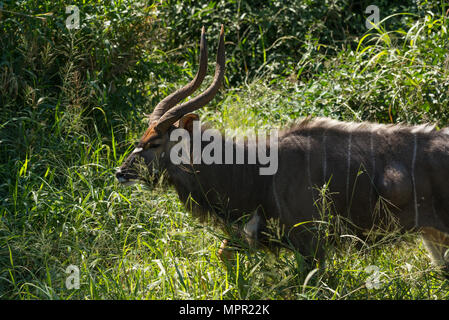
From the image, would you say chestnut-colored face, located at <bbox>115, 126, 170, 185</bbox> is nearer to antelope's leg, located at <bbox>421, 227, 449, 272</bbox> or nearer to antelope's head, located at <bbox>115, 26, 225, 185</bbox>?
antelope's head, located at <bbox>115, 26, 225, 185</bbox>

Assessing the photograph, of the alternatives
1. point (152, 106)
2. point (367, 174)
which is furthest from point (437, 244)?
point (152, 106)

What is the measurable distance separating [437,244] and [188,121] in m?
1.29

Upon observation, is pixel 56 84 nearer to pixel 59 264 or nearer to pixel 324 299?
pixel 59 264

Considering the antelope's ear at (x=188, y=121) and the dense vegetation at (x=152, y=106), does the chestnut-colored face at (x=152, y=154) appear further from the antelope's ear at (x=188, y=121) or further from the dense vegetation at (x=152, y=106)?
the dense vegetation at (x=152, y=106)

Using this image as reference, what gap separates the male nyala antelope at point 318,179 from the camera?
10.1 feet

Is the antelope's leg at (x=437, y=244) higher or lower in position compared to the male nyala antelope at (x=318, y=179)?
lower

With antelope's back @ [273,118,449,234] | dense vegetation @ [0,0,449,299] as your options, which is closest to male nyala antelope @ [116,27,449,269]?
antelope's back @ [273,118,449,234]

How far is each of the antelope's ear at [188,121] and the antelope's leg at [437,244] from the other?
1158 millimetres

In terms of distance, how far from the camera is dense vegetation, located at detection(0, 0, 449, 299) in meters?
2.91

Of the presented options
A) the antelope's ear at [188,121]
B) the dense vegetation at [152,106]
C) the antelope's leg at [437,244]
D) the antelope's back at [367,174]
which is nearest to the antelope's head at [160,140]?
the antelope's ear at [188,121]

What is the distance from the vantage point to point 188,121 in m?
3.33

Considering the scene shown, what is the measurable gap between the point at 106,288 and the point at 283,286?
711 mm

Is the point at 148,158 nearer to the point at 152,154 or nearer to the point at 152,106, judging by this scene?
the point at 152,154

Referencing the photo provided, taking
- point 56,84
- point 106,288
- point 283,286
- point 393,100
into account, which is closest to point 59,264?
point 106,288
